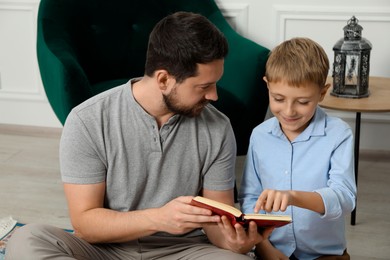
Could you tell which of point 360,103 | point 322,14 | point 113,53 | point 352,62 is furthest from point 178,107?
point 322,14

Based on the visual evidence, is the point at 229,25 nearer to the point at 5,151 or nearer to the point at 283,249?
the point at 5,151

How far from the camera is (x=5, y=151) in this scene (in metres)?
3.71

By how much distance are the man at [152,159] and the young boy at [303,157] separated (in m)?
0.10

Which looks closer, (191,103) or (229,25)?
(191,103)

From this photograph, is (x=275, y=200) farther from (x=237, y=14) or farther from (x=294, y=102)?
(x=237, y=14)

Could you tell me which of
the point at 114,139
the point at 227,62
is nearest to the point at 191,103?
the point at 114,139

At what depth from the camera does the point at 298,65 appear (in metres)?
1.86

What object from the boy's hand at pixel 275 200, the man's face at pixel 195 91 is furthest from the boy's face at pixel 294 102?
the boy's hand at pixel 275 200

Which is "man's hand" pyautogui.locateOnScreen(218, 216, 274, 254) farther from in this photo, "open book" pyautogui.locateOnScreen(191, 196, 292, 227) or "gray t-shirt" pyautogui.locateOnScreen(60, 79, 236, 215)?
"gray t-shirt" pyautogui.locateOnScreen(60, 79, 236, 215)

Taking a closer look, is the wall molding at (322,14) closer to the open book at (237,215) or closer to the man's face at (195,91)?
the man's face at (195,91)

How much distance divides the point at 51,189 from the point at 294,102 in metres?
1.68

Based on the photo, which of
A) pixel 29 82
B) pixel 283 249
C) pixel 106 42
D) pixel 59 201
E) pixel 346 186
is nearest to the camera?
pixel 346 186

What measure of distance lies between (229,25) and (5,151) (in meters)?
1.35

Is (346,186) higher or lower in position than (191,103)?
lower
